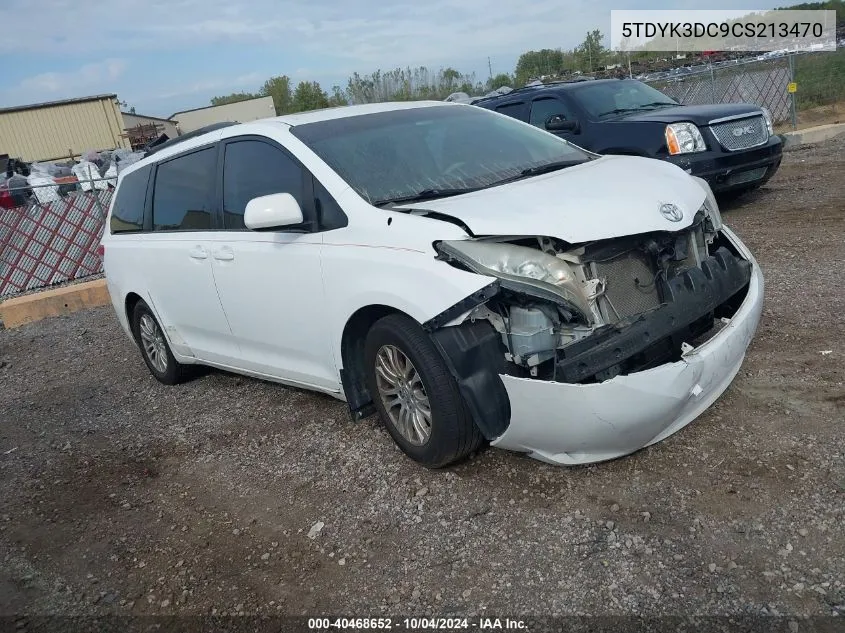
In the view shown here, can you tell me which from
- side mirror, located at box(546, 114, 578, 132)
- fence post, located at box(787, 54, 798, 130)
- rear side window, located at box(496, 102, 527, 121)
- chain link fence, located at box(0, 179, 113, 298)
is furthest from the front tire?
fence post, located at box(787, 54, 798, 130)

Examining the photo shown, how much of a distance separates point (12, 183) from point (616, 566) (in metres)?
14.5

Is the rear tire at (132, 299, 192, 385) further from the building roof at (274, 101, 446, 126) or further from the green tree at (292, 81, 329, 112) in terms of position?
the green tree at (292, 81, 329, 112)

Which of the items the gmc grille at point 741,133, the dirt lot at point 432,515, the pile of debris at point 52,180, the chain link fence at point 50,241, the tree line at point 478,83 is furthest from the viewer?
the tree line at point 478,83

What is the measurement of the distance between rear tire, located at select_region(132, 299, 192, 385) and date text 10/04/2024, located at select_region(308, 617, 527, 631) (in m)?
3.33

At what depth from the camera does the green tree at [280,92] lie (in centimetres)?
6029

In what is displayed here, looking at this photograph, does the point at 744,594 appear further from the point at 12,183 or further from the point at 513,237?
the point at 12,183

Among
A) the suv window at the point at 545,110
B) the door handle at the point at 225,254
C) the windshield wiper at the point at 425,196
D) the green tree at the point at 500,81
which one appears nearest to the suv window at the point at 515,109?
the suv window at the point at 545,110

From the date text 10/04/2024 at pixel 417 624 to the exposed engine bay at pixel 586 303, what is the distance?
0.94 m

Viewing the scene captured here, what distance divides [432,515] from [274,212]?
1640 millimetres

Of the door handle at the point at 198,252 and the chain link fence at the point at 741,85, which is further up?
the door handle at the point at 198,252

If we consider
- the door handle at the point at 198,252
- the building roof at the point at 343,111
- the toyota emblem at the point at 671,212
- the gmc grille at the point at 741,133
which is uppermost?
the building roof at the point at 343,111

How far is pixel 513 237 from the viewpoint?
3035 millimetres

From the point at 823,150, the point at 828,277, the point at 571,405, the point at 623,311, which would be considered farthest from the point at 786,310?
the point at 823,150

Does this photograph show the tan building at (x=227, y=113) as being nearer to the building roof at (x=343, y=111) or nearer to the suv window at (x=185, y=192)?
the suv window at (x=185, y=192)
